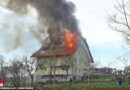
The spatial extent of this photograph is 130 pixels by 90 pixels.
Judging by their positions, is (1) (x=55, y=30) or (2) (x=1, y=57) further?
(2) (x=1, y=57)

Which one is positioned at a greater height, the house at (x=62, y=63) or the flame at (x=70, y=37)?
the flame at (x=70, y=37)

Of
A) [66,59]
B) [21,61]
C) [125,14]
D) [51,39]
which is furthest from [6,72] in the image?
[125,14]

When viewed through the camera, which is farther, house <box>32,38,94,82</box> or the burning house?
house <box>32,38,94,82</box>

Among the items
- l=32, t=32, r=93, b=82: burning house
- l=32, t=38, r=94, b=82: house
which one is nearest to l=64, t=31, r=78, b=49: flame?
l=32, t=32, r=93, b=82: burning house

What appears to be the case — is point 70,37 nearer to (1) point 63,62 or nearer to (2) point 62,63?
(2) point 62,63

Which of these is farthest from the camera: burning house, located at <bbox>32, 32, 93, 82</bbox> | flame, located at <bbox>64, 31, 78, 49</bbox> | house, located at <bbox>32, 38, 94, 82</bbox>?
house, located at <bbox>32, 38, 94, 82</bbox>

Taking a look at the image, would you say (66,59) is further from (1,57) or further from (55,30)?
(1,57)

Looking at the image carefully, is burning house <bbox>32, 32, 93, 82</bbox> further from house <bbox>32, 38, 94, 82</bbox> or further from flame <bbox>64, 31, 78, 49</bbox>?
flame <bbox>64, 31, 78, 49</bbox>

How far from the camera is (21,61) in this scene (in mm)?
56844

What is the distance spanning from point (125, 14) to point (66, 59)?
33.4 m

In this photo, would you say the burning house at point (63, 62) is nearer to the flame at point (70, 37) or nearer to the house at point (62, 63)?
the house at point (62, 63)

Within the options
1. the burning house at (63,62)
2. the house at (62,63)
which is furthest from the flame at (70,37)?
the house at (62,63)

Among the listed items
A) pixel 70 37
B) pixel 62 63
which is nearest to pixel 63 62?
pixel 62 63

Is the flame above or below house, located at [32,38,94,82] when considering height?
above
